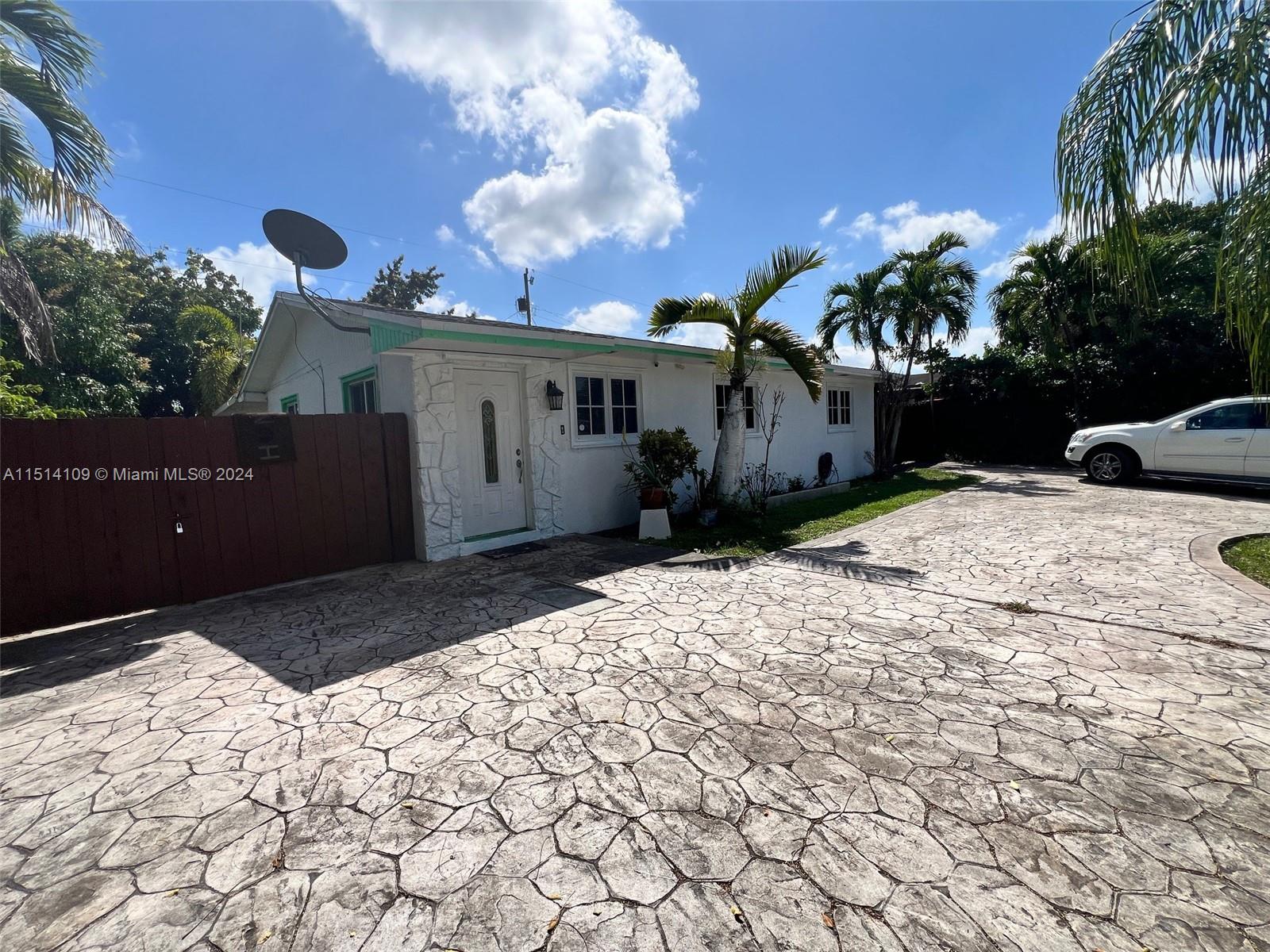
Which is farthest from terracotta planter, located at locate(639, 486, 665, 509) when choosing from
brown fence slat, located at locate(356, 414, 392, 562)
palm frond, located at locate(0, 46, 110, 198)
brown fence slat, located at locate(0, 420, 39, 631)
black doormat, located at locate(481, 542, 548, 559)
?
palm frond, located at locate(0, 46, 110, 198)

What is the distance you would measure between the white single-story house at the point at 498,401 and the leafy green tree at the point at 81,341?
8.50 meters

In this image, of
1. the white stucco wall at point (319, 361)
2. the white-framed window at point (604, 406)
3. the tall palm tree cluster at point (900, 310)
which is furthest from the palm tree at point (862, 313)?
the white stucco wall at point (319, 361)

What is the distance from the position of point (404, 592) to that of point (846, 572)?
4.72 meters

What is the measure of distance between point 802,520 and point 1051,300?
10674 millimetres

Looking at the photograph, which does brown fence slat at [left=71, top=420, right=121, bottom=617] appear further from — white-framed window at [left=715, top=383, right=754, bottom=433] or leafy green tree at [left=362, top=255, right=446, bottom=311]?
leafy green tree at [left=362, top=255, right=446, bottom=311]

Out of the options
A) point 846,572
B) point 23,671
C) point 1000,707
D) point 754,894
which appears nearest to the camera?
point 754,894

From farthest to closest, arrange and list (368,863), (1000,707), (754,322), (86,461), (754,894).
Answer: (754,322) → (86,461) → (1000,707) → (368,863) → (754,894)

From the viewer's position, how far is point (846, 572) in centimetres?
565

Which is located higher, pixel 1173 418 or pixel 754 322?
pixel 754 322

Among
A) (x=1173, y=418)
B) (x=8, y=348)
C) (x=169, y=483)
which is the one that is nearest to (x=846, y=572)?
(x=169, y=483)

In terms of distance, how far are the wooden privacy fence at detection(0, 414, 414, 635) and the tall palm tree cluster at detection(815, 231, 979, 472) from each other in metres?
12.2

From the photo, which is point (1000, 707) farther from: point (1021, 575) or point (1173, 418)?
point (1173, 418)

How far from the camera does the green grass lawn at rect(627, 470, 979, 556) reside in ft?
23.6

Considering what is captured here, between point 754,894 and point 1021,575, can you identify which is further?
point 1021,575
